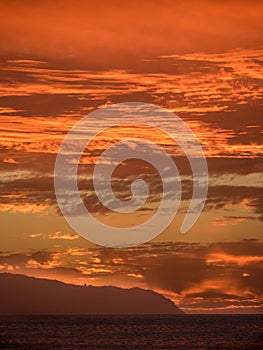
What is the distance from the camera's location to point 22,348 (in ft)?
544

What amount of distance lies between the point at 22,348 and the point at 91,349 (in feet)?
46.1

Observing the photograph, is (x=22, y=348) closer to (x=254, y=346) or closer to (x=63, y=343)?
(x=63, y=343)

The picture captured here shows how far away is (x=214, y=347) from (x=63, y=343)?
31258 mm

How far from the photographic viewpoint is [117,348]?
592 ft

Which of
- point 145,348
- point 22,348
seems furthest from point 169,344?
point 22,348

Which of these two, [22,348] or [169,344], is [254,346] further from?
[22,348]

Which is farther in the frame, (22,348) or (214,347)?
(214,347)

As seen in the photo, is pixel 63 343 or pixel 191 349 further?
pixel 63 343

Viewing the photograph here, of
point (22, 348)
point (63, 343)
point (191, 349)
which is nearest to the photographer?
point (22, 348)

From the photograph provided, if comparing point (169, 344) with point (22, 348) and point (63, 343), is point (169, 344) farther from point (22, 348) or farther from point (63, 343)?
point (22, 348)

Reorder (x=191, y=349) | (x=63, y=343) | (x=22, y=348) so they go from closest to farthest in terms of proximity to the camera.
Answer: (x=22, y=348)
(x=191, y=349)
(x=63, y=343)

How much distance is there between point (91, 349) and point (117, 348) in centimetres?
836

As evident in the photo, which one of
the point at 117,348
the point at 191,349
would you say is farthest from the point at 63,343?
the point at 191,349

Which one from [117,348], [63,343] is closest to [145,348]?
[117,348]
